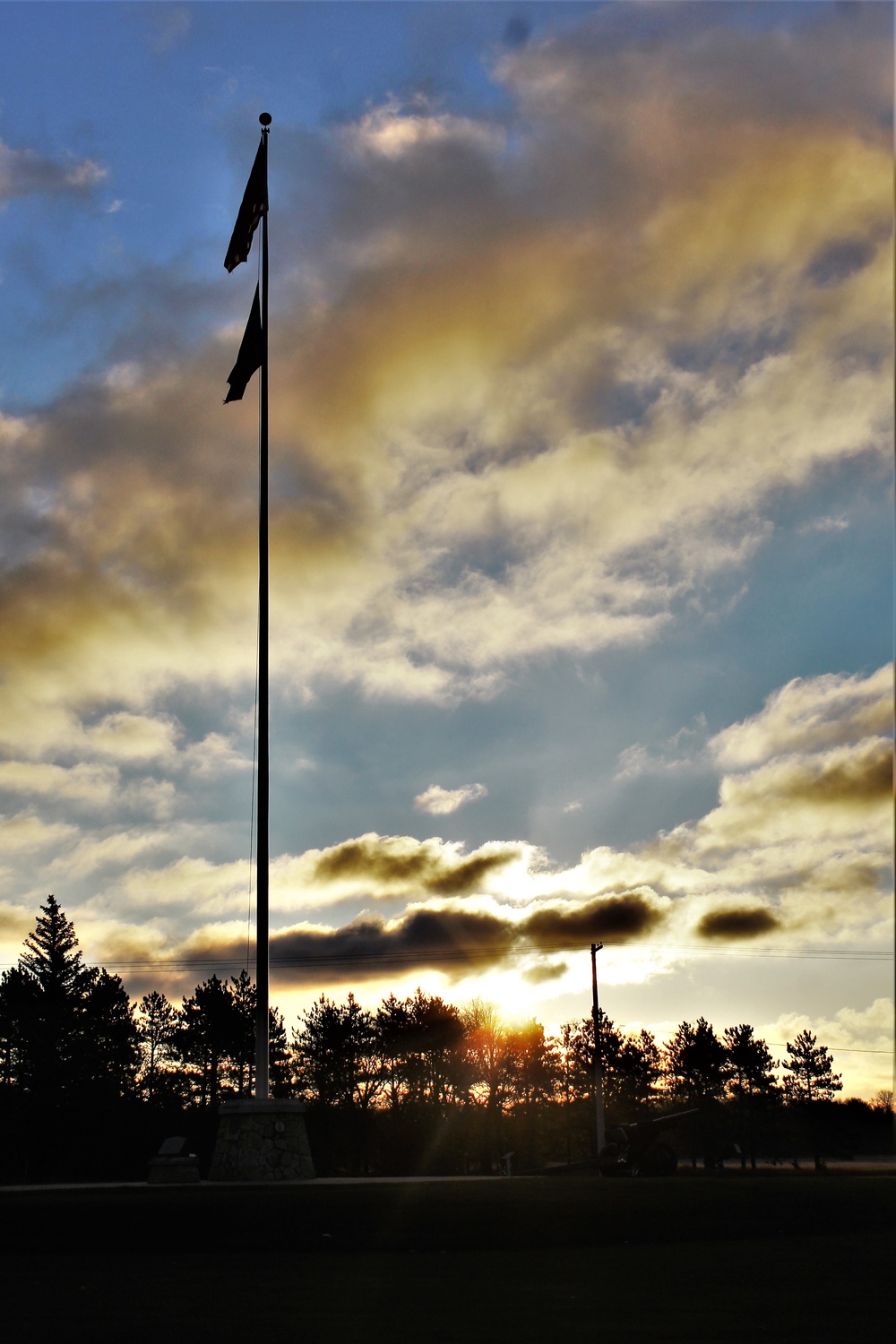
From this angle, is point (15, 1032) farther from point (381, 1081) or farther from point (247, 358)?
point (247, 358)

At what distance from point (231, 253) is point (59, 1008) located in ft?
187

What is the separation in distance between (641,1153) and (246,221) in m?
26.8

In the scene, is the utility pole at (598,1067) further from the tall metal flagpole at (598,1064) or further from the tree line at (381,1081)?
the tree line at (381,1081)

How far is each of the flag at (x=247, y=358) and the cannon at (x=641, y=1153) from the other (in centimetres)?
2244

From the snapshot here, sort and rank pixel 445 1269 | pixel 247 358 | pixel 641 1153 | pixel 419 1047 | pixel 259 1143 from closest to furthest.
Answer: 1. pixel 445 1269
2. pixel 259 1143
3. pixel 247 358
4. pixel 641 1153
5. pixel 419 1047

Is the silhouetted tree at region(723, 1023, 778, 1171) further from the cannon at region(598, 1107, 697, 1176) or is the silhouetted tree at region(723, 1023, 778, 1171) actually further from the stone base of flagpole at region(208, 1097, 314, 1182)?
the stone base of flagpole at region(208, 1097, 314, 1182)

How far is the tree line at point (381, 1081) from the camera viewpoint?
69.9 m

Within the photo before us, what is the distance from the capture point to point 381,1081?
81.9 meters

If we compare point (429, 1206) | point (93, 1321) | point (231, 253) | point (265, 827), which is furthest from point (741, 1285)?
point (231, 253)

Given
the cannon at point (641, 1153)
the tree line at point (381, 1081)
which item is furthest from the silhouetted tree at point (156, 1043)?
the cannon at point (641, 1153)

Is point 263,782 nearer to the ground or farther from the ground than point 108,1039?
farther from the ground

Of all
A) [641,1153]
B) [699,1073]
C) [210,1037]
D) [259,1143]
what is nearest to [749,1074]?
[699,1073]

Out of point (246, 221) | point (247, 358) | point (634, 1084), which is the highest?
point (246, 221)

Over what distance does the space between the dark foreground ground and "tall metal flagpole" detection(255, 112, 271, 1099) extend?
5.47 m
